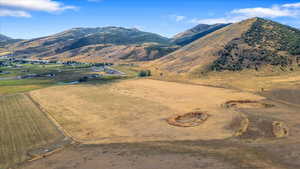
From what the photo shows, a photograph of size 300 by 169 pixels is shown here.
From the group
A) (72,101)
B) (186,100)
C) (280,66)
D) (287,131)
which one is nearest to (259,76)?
(280,66)

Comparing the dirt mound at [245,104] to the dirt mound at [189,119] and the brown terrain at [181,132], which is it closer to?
the brown terrain at [181,132]

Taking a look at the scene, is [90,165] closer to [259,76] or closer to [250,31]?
[259,76]

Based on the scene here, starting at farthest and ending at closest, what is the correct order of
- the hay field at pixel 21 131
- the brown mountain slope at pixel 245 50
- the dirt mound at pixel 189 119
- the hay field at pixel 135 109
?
the brown mountain slope at pixel 245 50 < the dirt mound at pixel 189 119 < the hay field at pixel 135 109 < the hay field at pixel 21 131

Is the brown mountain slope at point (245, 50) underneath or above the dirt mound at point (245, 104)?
above

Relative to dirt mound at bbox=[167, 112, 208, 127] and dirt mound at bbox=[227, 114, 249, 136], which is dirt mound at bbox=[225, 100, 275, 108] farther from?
dirt mound at bbox=[167, 112, 208, 127]

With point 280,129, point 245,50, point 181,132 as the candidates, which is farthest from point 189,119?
point 245,50

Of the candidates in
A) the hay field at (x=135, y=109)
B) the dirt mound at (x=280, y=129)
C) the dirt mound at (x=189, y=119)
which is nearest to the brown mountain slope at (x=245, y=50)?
the hay field at (x=135, y=109)

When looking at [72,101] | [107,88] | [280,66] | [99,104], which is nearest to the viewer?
[99,104]
